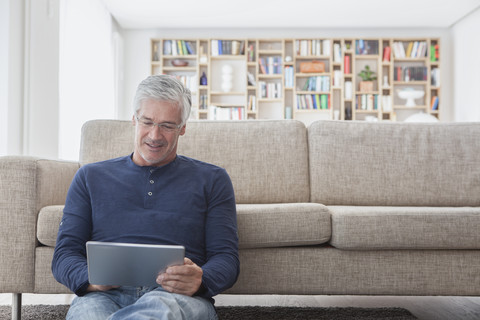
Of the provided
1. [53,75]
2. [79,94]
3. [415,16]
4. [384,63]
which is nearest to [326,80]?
[384,63]

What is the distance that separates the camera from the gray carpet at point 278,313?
180 centimetres

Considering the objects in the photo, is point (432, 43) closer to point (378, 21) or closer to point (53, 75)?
point (378, 21)

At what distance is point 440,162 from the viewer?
2199 millimetres

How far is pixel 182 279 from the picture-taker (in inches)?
43.5

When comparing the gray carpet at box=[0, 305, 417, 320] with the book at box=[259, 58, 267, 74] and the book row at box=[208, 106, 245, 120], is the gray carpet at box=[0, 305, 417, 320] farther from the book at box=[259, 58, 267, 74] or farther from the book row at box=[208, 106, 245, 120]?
the book at box=[259, 58, 267, 74]

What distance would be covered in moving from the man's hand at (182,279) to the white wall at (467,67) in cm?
583

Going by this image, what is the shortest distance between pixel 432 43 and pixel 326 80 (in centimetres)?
168

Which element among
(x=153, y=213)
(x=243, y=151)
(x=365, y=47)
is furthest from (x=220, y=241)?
(x=365, y=47)

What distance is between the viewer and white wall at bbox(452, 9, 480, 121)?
6.01 m

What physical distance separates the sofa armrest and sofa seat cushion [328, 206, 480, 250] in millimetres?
1099

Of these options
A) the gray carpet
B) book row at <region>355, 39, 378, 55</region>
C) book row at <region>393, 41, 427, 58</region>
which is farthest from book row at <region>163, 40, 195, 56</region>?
the gray carpet

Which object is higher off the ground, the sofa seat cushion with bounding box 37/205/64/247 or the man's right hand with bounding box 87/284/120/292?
the sofa seat cushion with bounding box 37/205/64/247

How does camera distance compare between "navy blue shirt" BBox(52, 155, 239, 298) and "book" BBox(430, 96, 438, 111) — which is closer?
"navy blue shirt" BBox(52, 155, 239, 298)

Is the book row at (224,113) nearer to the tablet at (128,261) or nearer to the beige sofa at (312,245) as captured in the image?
the beige sofa at (312,245)
